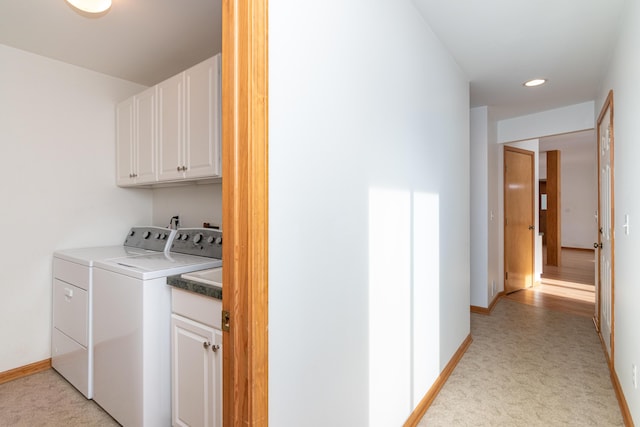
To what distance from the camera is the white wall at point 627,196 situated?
165 cm

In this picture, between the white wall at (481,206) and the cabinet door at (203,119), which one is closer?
the cabinet door at (203,119)

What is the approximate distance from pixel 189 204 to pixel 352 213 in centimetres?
201

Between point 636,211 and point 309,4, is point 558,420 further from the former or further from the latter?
point 309,4

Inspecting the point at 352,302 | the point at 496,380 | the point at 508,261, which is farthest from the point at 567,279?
the point at 352,302

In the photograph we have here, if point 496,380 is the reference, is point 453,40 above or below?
above

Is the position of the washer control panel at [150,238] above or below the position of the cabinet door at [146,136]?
below

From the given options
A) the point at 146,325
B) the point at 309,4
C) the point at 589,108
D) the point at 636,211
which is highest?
the point at 589,108

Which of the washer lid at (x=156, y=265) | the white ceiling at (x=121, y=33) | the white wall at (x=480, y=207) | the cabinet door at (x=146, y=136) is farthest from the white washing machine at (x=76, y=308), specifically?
the white wall at (x=480, y=207)

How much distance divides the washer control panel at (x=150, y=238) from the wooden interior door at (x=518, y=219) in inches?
162

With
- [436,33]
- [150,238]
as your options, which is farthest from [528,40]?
[150,238]

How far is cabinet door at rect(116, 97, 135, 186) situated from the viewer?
2730 mm

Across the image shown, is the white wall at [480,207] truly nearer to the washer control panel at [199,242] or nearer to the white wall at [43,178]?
the washer control panel at [199,242]

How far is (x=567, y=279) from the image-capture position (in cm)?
540

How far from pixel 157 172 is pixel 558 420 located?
305 cm
